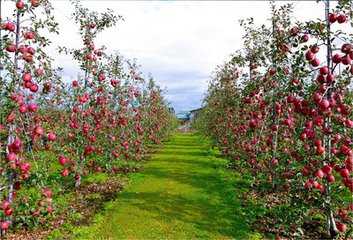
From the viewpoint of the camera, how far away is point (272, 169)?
1302 centimetres

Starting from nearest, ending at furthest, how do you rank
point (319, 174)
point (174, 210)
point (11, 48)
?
point (319, 174)
point (11, 48)
point (174, 210)

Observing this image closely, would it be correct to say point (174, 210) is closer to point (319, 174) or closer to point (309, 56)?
point (319, 174)

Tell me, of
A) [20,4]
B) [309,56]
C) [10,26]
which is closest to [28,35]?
[10,26]

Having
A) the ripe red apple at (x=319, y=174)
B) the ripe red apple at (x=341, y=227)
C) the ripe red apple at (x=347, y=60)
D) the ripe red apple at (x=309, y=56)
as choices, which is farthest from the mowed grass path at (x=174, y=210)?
the ripe red apple at (x=347, y=60)

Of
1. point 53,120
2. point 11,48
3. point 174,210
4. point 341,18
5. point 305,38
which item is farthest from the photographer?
point 53,120

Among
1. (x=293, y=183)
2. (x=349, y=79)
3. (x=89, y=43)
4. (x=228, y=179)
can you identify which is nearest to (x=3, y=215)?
(x=293, y=183)

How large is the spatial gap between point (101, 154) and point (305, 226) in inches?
308

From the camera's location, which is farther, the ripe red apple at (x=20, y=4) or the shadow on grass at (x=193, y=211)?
the shadow on grass at (x=193, y=211)

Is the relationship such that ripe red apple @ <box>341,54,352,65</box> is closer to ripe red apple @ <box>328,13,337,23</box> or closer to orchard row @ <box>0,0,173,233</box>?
ripe red apple @ <box>328,13,337,23</box>

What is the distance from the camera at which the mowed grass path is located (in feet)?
31.6

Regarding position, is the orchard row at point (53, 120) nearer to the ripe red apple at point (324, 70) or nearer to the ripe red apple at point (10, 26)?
the ripe red apple at point (10, 26)

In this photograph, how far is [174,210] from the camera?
11.5m

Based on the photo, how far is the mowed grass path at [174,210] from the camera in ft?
31.6

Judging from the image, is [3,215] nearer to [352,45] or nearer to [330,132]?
[330,132]
